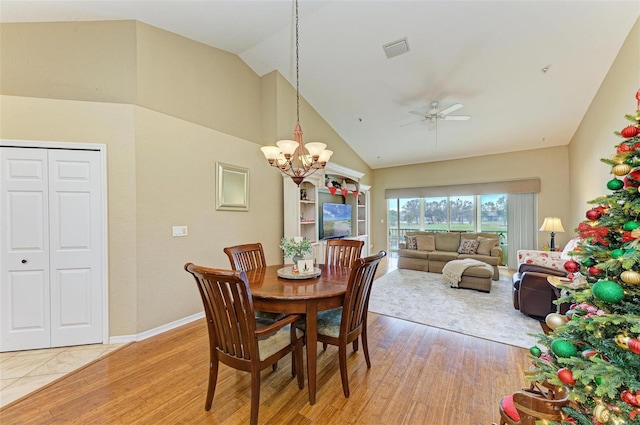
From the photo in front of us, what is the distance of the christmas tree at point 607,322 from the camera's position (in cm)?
83

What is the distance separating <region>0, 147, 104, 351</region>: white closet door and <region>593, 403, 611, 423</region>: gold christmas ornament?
3764 millimetres

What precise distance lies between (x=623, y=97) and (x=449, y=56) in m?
1.95

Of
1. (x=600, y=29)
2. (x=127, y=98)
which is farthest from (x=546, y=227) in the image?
(x=127, y=98)

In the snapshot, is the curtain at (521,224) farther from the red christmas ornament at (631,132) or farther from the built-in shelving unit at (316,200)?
the red christmas ornament at (631,132)

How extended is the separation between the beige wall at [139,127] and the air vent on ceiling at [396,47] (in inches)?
95.5

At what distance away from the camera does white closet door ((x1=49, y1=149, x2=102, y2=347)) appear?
2.57 m

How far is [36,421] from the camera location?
165cm

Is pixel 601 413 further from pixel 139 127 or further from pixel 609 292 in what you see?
pixel 139 127

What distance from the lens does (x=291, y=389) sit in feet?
6.42

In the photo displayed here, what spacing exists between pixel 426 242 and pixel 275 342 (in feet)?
17.7

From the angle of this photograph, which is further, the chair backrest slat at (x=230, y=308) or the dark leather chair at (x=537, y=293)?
the dark leather chair at (x=537, y=293)

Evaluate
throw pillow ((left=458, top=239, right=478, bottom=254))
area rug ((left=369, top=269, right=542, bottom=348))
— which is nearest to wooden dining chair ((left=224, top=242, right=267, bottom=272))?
area rug ((left=369, top=269, right=542, bottom=348))

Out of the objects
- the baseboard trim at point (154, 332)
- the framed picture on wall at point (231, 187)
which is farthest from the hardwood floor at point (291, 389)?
the framed picture on wall at point (231, 187)

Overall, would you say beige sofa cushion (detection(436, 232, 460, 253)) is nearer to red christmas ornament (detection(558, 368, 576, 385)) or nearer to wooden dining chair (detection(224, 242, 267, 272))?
wooden dining chair (detection(224, 242, 267, 272))
